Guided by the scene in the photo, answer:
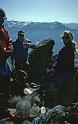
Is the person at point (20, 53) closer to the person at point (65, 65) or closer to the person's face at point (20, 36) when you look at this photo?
the person's face at point (20, 36)

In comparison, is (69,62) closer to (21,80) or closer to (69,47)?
(69,47)

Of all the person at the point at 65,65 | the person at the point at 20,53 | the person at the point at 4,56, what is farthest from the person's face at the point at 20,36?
the person at the point at 4,56

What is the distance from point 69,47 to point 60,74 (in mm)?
1098

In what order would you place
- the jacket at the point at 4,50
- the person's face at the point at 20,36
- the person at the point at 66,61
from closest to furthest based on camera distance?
the jacket at the point at 4,50 → the person at the point at 66,61 → the person's face at the point at 20,36

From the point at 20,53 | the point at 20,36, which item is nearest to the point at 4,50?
the point at 20,36

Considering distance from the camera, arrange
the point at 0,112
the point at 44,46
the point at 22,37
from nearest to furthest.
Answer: the point at 0,112
the point at 22,37
the point at 44,46

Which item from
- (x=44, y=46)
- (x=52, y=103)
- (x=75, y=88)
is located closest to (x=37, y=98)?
(x=52, y=103)

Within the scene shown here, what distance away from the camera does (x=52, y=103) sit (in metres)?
12.5

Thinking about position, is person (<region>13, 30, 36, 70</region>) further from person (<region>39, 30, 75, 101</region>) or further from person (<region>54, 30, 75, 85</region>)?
person (<region>54, 30, 75, 85</region>)

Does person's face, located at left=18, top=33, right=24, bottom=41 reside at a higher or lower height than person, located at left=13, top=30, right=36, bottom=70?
higher

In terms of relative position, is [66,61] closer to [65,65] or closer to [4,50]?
[65,65]

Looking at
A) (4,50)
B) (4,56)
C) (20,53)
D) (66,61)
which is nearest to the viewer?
(4,50)

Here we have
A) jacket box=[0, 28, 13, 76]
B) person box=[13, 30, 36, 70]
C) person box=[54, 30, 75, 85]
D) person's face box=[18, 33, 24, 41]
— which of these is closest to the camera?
jacket box=[0, 28, 13, 76]

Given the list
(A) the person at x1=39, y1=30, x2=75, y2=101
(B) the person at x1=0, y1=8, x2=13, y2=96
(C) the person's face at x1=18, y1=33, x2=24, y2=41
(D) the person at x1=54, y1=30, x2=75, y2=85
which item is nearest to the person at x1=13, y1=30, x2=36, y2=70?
(C) the person's face at x1=18, y1=33, x2=24, y2=41
